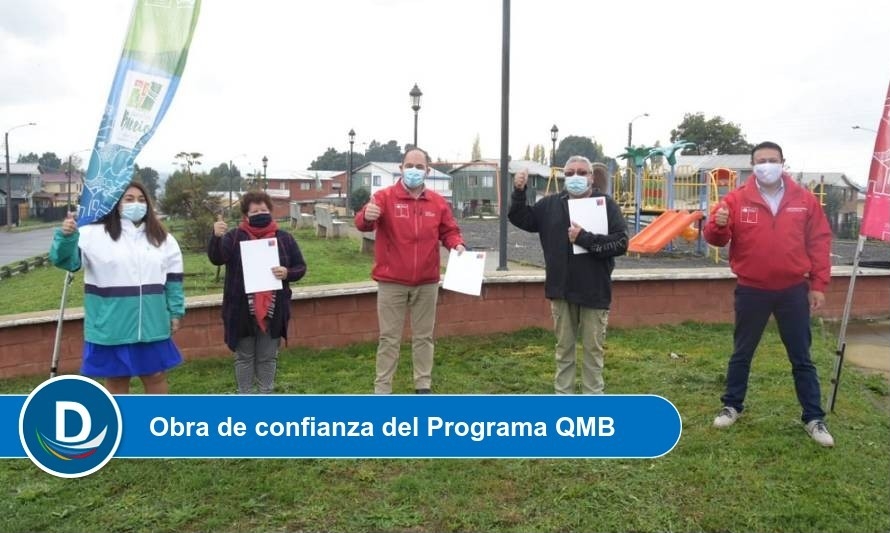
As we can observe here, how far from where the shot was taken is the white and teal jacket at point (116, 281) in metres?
3.77

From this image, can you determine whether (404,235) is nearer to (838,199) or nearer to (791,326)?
(791,326)

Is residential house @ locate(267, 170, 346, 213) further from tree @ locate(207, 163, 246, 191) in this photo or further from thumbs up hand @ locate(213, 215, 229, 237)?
thumbs up hand @ locate(213, 215, 229, 237)

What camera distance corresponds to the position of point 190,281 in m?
11.3

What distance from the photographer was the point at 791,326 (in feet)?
Result: 13.8

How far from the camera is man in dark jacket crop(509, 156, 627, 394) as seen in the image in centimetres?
448

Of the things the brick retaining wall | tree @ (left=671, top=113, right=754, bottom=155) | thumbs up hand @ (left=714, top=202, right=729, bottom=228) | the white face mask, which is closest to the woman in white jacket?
the brick retaining wall

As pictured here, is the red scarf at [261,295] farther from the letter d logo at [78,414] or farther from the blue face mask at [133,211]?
the letter d logo at [78,414]

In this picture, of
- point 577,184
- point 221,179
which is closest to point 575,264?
point 577,184

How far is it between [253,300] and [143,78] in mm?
1482

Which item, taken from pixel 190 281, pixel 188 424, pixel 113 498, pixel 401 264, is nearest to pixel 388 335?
pixel 401 264

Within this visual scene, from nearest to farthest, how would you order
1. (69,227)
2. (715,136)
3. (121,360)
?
(69,227) < (121,360) < (715,136)

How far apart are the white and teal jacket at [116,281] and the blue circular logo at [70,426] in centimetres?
48

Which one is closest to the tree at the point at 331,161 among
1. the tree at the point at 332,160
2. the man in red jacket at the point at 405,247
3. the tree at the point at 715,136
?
the tree at the point at 332,160

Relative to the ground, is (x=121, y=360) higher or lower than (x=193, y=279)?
higher
